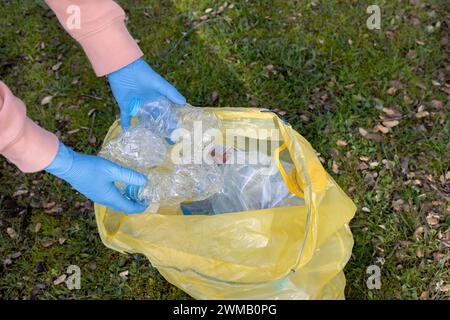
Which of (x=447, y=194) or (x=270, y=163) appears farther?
(x=447, y=194)

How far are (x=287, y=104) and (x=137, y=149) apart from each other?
1151 mm

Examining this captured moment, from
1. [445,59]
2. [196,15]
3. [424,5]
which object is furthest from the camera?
[196,15]

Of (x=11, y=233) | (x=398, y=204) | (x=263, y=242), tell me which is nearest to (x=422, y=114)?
(x=398, y=204)

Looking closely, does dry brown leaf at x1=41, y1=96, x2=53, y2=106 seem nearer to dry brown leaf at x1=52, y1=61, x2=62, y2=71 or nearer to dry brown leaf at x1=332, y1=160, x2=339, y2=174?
dry brown leaf at x1=52, y1=61, x2=62, y2=71

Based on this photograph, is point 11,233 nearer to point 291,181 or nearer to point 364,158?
point 291,181

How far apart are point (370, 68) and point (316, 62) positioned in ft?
1.11

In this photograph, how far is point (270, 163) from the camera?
7.42 ft

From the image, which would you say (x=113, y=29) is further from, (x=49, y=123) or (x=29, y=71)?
(x=29, y=71)

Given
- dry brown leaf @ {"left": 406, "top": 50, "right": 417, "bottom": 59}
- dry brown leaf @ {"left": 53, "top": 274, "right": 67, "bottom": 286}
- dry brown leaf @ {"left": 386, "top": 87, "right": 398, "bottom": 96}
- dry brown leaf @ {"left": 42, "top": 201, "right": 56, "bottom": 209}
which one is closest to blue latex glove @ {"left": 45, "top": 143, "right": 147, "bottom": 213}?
dry brown leaf @ {"left": 53, "top": 274, "right": 67, "bottom": 286}

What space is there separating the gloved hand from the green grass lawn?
2.41 feet

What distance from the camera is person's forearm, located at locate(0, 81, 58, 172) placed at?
66.9 inches

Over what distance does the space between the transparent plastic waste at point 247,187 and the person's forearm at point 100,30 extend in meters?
0.66

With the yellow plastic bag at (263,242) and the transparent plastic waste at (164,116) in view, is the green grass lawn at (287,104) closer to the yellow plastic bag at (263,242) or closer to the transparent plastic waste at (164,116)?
the yellow plastic bag at (263,242)
